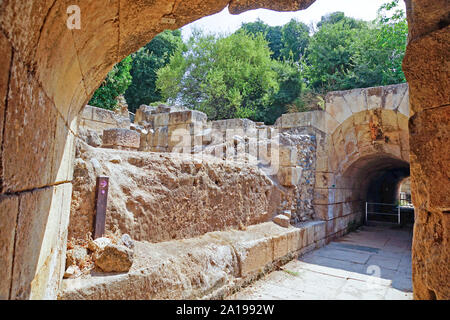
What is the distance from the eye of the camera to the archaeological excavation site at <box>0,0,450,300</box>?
109 centimetres

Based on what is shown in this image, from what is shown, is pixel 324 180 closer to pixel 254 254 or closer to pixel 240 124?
pixel 240 124

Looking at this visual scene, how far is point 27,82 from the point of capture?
3.23ft

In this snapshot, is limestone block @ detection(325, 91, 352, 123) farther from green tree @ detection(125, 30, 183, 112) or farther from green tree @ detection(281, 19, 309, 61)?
green tree @ detection(281, 19, 309, 61)

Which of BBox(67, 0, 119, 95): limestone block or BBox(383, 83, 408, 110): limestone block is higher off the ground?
BBox(383, 83, 408, 110): limestone block

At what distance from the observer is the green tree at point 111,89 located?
14984mm

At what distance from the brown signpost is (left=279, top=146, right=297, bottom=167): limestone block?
4495 millimetres

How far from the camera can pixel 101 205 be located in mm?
2826

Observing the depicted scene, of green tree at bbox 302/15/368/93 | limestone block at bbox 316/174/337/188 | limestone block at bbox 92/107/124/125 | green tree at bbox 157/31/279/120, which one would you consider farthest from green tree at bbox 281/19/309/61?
limestone block at bbox 92/107/124/125

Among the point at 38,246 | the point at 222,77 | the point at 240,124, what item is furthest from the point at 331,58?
the point at 38,246
